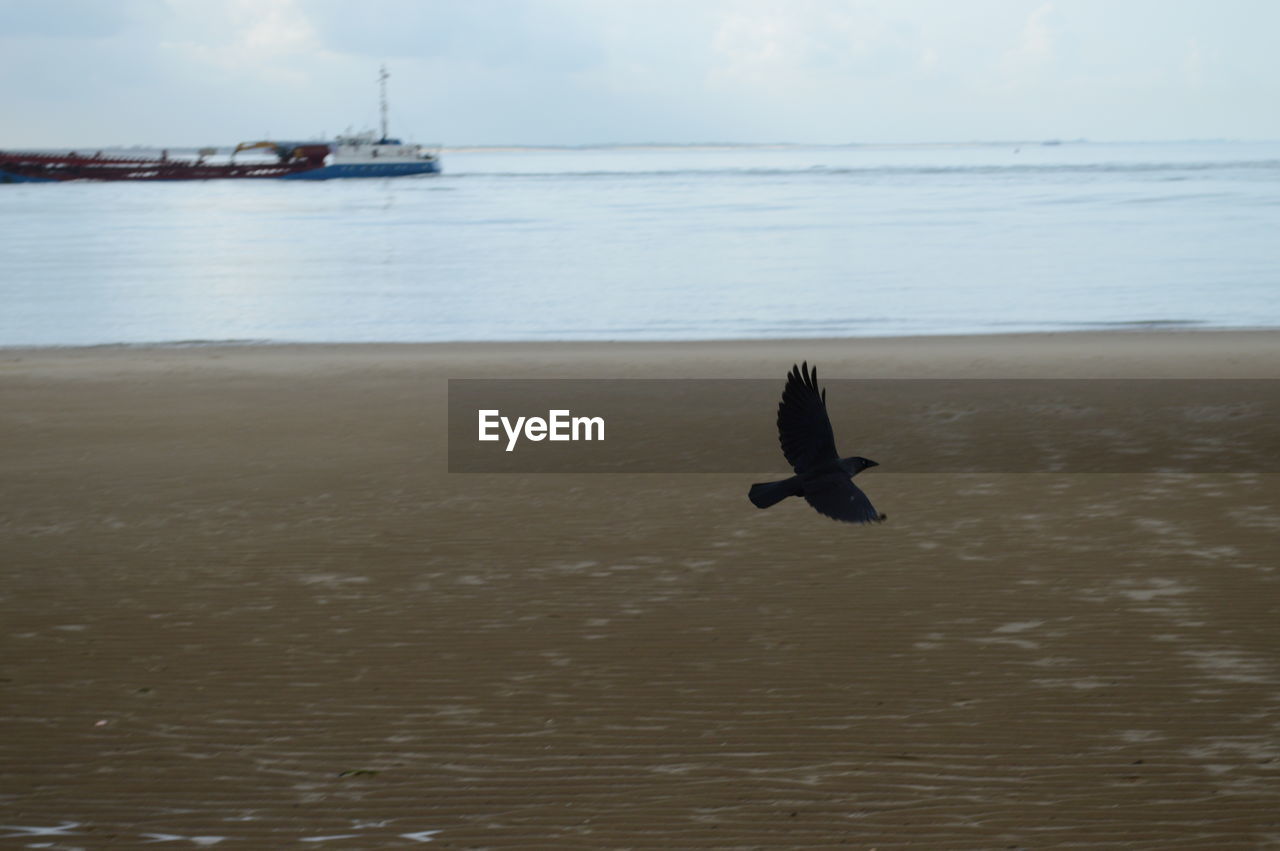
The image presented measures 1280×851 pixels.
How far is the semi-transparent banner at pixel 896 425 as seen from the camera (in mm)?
9695

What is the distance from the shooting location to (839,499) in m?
5.59

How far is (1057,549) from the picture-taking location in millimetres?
7262

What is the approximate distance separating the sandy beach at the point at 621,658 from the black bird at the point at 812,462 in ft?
2.10

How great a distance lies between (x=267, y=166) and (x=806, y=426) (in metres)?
107

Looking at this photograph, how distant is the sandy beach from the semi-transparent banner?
0.39 metres

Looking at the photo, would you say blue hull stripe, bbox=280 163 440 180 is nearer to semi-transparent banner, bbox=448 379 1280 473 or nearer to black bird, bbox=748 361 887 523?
semi-transparent banner, bbox=448 379 1280 473

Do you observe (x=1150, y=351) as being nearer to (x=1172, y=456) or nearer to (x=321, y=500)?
(x=1172, y=456)

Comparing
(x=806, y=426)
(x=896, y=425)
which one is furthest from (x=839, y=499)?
(x=896, y=425)

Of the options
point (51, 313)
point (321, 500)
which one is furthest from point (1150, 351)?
point (51, 313)

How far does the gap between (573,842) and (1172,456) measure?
270 inches

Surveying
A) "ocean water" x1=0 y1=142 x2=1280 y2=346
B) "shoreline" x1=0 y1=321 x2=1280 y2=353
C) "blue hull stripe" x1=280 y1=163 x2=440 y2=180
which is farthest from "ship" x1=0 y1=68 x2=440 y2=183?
"shoreline" x1=0 y1=321 x2=1280 y2=353

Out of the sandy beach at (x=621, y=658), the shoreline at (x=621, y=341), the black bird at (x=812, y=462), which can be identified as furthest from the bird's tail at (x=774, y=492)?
the shoreline at (x=621, y=341)

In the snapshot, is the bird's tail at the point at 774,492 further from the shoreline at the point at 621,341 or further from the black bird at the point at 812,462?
the shoreline at the point at 621,341

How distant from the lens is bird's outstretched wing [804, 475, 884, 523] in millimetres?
5426
